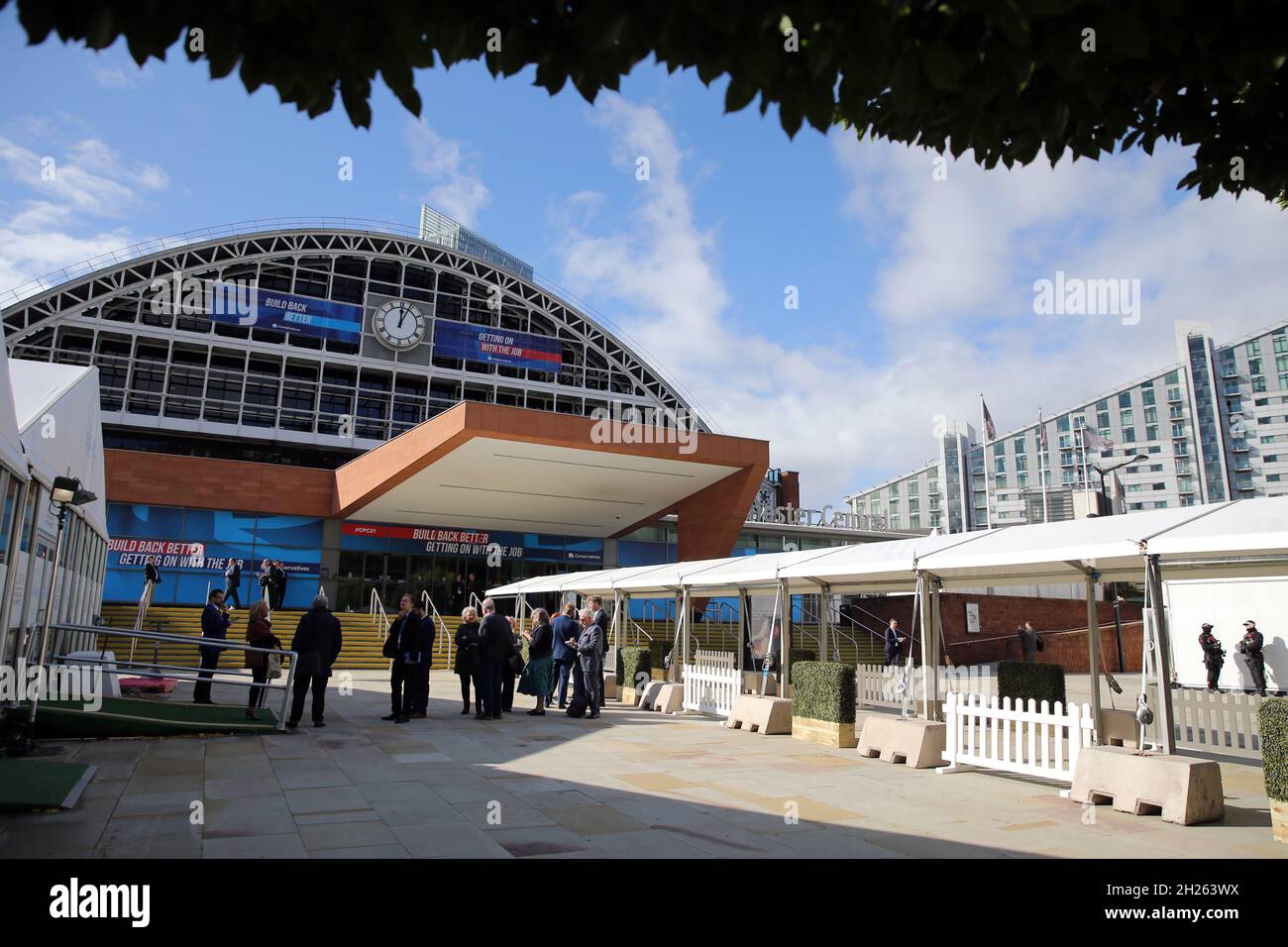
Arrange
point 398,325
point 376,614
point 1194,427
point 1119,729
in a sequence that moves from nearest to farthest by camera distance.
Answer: point 1119,729 → point 376,614 → point 398,325 → point 1194,427

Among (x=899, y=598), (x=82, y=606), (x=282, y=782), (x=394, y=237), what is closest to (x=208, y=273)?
(x=394, y=237)

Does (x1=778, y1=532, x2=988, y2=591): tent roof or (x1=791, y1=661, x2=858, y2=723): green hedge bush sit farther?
(x1=791, y1=661, x2=858, y2=723): green hedge bush

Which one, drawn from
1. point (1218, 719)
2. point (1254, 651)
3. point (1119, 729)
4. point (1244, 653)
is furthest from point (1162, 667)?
point (1244, 653)

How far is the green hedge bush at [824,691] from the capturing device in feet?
33.4

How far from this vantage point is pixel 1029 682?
11.4 metres

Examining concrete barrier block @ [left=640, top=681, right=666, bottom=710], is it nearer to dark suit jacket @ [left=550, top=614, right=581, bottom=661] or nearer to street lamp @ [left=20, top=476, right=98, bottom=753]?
dark suit jacket @ [left=550, top=614, right=581, bottom=661]

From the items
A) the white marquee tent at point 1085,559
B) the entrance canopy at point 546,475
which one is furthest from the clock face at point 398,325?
the white marquee tent at point 1085,559

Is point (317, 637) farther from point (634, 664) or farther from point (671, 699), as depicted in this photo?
point (634, 664)

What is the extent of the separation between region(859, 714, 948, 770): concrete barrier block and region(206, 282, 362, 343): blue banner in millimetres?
39461

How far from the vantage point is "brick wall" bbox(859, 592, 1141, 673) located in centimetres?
2844

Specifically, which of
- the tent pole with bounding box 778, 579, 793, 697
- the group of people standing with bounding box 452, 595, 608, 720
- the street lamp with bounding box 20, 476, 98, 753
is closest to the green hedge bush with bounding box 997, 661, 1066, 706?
the tent pole with bounding box 778, 579, 793, 697

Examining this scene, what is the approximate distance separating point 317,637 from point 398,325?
36.2m

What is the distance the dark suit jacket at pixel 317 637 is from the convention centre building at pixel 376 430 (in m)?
10.9

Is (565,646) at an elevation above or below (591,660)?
above
